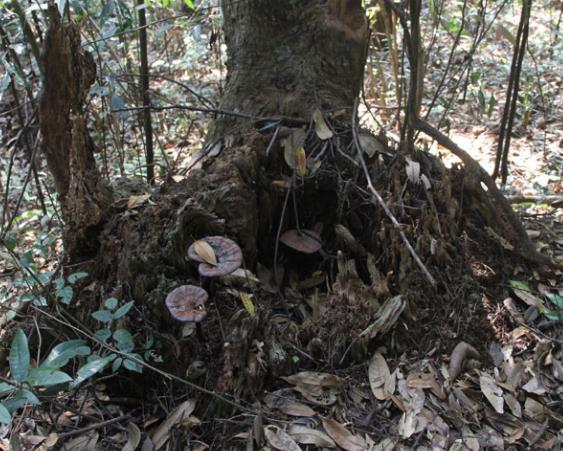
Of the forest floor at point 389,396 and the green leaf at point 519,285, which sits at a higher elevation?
the green leaf at point 519,285

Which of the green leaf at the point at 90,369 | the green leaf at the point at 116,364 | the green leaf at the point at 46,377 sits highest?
the green leaf at the point at 46,377

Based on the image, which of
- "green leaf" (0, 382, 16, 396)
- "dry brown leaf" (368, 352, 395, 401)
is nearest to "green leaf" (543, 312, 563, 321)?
"dry brown leaf" (368, 352, 395, 401)

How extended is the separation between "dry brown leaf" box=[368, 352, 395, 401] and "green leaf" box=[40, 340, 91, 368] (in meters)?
1.10

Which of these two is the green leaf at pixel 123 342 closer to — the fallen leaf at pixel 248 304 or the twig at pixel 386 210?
the fallen leaf at pixel 248 304

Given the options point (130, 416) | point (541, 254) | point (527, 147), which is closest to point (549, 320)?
point (541, 254)

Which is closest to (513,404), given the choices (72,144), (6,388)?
(6,388)

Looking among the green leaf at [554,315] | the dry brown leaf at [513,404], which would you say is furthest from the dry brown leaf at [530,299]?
the dry brown leaf at [513,404]

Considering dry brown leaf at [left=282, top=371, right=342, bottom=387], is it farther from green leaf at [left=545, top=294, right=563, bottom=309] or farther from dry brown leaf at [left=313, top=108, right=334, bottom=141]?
dry brown leaf at [left=313, top=108, right=334, bottom=141]

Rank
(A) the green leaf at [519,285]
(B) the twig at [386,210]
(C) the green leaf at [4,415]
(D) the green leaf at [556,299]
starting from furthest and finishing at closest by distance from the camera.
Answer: (A) the green leaf at [519,285] → (D) the green leaf at [556,299] → (B) the twig at [386,210] → (C) the green leaf at [4,415]

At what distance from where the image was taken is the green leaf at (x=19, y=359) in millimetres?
1612

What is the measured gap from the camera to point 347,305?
2.40m

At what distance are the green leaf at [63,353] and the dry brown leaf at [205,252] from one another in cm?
55

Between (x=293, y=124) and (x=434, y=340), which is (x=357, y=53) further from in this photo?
(x=434, y=340)

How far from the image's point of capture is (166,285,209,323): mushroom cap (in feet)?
6.57
